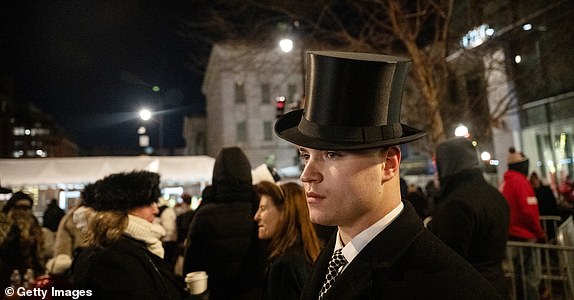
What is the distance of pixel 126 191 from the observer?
3518 mm

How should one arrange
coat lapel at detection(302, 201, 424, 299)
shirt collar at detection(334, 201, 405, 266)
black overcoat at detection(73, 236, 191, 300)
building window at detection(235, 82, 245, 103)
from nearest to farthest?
coat lapel at detection(302, 201, 424, 299), shirt collar at detection(334, 201, 405, 266), black overcoat at detection(73, 236, 191, 300), building window at detection(235, 82, 245, 103)

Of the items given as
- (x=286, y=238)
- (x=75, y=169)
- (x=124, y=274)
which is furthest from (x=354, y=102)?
(x=75, y=169)

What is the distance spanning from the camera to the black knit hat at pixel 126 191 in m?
3.41

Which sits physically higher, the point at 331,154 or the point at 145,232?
the point at 331,154

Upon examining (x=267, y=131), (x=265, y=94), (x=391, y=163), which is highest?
(x=265, y=94)

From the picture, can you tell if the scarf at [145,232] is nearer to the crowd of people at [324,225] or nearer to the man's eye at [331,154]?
the crowd of people at [324,225]

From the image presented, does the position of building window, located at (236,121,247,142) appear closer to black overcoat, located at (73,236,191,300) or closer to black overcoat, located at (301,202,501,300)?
black overcoat, located at (73,236,191,300)

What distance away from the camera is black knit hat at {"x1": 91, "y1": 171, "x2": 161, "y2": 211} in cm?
341

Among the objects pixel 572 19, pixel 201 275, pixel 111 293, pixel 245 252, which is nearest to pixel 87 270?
pixel 111 293

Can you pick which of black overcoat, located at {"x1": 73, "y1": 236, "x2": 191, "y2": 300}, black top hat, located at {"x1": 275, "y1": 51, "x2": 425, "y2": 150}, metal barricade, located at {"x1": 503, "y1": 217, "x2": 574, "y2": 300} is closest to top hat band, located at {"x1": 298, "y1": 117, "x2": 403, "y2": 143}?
black top hat, located at {"x1": 275, "y1": 51, "x2": 425, "y2": 150}

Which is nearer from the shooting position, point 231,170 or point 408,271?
point 408,271

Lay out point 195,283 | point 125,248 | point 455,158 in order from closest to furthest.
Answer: point 125,248, point 195,283, point 455,158

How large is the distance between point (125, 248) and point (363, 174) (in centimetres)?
227

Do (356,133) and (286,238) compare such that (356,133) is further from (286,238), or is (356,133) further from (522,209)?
(522,209)
